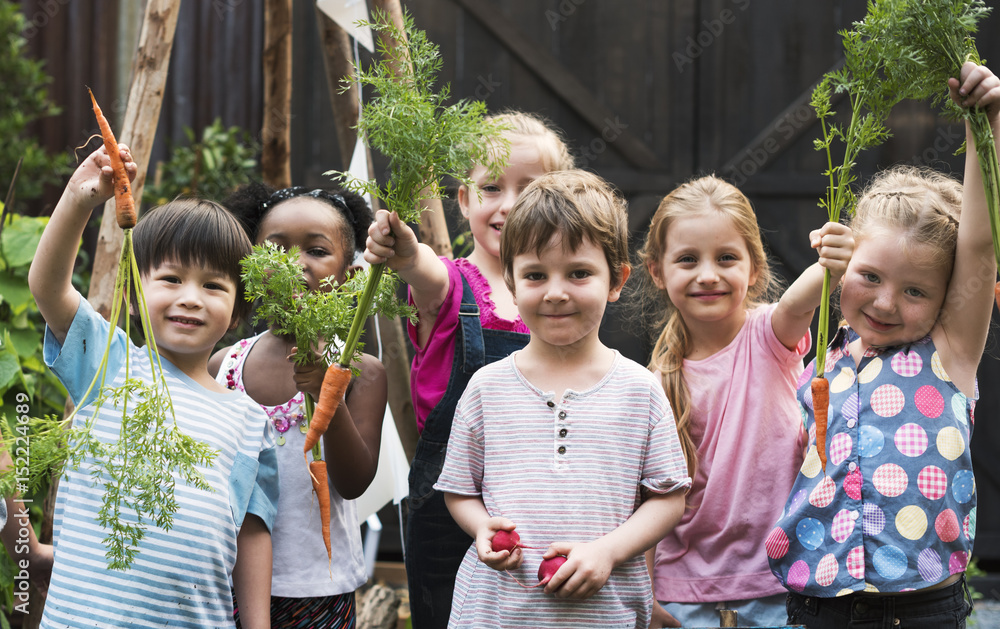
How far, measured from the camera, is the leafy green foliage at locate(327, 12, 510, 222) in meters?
1.75

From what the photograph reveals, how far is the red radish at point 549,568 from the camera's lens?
1.77 m

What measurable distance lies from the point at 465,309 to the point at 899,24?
4.07ft

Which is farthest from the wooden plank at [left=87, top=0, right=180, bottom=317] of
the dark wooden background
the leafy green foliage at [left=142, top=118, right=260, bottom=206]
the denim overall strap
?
the dark wooden background

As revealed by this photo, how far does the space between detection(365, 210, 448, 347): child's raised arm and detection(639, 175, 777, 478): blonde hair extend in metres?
0.69

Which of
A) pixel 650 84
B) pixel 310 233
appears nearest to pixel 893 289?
pixel 310 233

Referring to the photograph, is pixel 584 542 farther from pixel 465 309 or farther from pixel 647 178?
pixel 647 178

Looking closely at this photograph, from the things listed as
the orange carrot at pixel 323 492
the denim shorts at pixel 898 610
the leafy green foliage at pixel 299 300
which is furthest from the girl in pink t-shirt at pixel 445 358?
the denim shorts at pixel 898 610

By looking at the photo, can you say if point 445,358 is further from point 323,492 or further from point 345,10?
point 345,10

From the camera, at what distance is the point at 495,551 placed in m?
1.77

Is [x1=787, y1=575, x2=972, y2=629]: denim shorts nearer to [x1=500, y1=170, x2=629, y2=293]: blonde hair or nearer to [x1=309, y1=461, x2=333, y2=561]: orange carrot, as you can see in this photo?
[x1=500, y1=170, x2=629, y2=293]: blonde hair

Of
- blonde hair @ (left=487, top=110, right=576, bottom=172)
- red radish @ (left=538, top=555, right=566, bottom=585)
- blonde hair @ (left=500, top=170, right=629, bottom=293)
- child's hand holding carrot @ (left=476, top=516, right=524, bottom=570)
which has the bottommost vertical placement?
red radish @ (left=538, top=555, right=566, bottom=585)

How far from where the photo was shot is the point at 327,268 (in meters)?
2.38

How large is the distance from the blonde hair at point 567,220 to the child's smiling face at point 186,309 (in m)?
0.71

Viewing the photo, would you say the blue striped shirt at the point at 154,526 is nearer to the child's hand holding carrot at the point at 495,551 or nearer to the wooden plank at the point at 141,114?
the child's hand holding carrot at the point at 495,551
